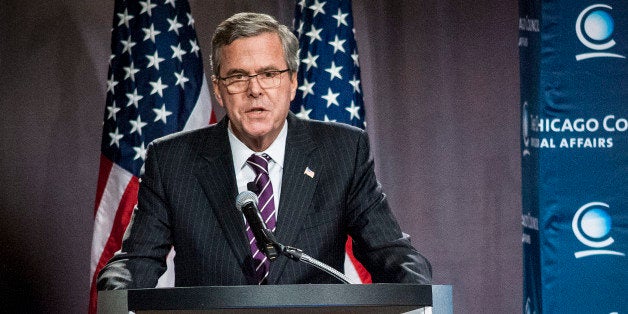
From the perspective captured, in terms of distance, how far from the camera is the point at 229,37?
2529 millimetres

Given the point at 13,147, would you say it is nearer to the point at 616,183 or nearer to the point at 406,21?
the point at 406,21

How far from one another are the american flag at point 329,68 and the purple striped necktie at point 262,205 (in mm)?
2038

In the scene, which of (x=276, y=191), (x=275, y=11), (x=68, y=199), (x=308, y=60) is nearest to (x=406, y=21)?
(x=275, y=11)

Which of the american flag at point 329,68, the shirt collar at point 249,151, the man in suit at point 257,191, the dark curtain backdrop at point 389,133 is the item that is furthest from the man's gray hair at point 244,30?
the dark curtain backdrop at point 389,133

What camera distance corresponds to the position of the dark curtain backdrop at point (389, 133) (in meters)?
5.45

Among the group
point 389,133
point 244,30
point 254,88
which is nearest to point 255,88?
point 254,88

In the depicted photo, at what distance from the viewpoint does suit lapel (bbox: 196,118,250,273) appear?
2.48 metres

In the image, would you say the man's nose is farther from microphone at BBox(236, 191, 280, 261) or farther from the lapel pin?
microphone at BBox(236, 191, 280, 261)

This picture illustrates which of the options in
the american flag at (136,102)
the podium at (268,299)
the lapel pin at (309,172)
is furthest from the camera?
the american flag at (136,102)

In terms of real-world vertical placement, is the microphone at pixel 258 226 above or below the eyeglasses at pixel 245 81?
below

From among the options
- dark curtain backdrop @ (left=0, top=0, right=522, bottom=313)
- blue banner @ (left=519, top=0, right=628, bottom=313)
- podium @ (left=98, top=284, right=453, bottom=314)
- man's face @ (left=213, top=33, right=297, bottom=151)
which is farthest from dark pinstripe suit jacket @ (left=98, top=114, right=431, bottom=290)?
dark curtain backdrop @ (left=0, top=0, right=522, bottom=313)

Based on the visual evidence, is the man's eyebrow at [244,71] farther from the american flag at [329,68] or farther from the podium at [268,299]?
the american flag at [329,68]

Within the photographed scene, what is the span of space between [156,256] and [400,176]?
11.0 ft

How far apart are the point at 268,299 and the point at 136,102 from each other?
322 cm
